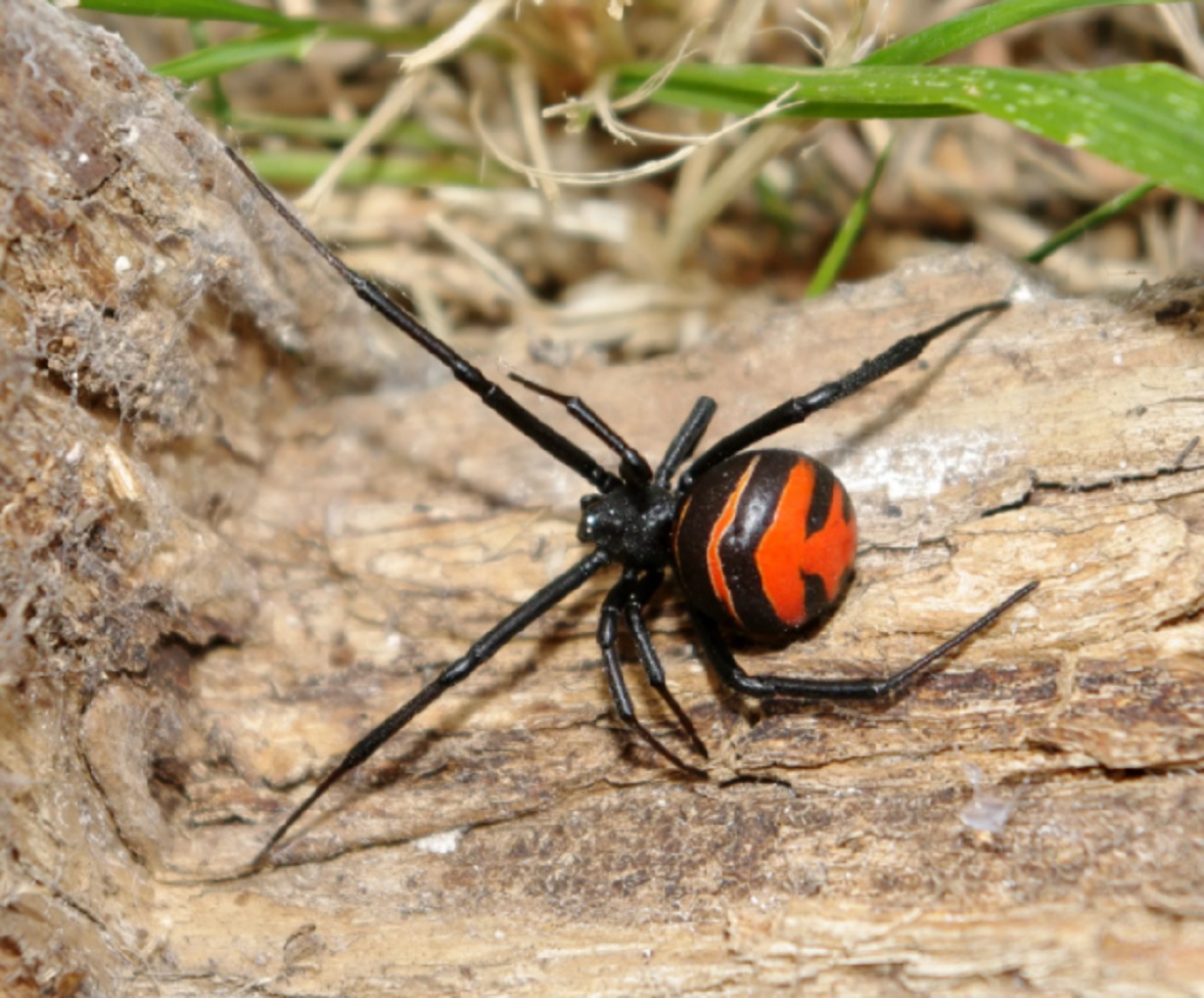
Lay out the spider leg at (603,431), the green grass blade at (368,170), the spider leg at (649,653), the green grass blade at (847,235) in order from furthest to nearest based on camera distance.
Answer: the green grass blade at (368,170) < the green grass blade at (847,235) < the spider leg at (603,431) < the spider leg at (649,653)

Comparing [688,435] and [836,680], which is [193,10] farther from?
[836,680]

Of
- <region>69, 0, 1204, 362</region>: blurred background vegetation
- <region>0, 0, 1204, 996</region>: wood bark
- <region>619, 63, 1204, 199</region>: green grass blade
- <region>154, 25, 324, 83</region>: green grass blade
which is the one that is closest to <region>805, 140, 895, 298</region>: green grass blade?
<region>69, 0, 1204, 362</region>: blurred background vegetation

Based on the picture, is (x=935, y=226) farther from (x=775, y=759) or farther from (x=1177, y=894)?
(x=1177, y=894)

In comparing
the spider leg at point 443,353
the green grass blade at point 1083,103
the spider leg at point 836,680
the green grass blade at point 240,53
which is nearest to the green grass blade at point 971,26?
the green grass blade at point 1083,103

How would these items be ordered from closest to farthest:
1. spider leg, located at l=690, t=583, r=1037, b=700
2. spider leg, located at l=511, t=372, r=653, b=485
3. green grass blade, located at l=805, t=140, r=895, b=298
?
spider leg, located at l=690, t=583, r=1037, b=700 → spider leg, located at l=511, t=372, r=653, b=485 → green grass blade, located at l=805, t=140, r=895, b=298

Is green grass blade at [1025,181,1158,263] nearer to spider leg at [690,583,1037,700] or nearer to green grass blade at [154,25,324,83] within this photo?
spider leg at [690,583,1037,700]

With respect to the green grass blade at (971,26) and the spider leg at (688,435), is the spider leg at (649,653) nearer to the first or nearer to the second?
the spider leg at (688,435)

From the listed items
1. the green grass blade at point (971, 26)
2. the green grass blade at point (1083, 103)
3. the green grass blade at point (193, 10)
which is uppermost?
the green grass blade at point (193, 10)
